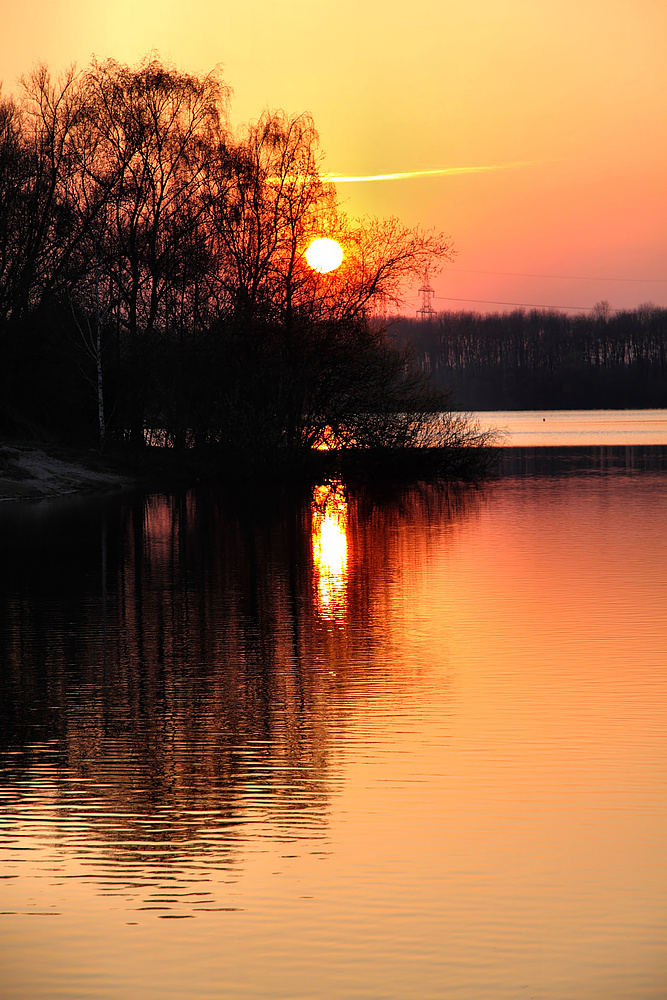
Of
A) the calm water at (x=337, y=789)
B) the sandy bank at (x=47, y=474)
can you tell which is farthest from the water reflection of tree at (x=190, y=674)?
the sandy bank at (x=47, y=474)

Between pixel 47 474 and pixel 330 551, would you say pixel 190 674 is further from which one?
pixel 47 474

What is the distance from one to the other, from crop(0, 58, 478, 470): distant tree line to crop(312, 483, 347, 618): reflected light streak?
8133mm

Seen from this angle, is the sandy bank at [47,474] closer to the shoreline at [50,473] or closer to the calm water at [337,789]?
the shoreline at [50,473]

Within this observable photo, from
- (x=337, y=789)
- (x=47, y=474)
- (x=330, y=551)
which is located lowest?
(x=337, y=789)

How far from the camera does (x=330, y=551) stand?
2050 cm

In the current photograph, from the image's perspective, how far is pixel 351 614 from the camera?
13.8 m

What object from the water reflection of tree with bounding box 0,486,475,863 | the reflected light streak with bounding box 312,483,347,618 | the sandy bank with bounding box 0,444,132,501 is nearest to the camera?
the water reflection of tree with bounding box 0,486,475,863

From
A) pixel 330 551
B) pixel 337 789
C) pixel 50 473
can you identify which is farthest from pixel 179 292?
pixel 337 789

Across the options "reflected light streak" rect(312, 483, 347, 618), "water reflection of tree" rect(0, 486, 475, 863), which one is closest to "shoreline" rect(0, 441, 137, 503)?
"reflected light streak" rect(312, 483, 347, 618)

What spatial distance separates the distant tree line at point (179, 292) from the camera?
42562mm

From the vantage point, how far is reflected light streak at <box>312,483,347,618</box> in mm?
14861

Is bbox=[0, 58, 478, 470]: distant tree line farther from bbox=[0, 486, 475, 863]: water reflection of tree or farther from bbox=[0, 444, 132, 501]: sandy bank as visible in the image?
bbox=[0, 486, 475, 863]: water reflection of tree

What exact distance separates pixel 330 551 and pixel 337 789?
531 inches

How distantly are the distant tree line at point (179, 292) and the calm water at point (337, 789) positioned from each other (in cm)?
2662
